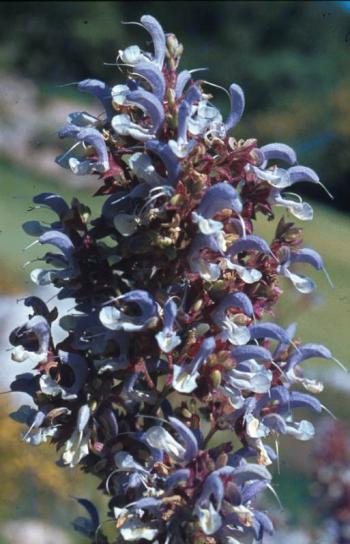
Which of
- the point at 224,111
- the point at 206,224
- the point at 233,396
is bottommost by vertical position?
the point at 224,111

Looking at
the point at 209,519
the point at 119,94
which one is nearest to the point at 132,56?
the point at 119,94

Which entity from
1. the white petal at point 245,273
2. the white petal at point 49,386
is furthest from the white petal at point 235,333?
the white petal at point 49,386

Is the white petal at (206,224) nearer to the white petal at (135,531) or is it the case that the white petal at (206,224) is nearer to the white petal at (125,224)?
the white petal at (125,224)

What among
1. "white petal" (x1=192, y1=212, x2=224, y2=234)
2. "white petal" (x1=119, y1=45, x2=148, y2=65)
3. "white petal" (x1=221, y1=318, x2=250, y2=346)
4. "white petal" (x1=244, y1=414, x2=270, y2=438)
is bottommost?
"white petal" (x1=244, y1=414, x2=270, y2=438)

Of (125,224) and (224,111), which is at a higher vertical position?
(125,224)

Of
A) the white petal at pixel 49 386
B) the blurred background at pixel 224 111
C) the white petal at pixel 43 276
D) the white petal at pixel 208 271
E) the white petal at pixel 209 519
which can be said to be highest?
the white petal at pixel 208 271

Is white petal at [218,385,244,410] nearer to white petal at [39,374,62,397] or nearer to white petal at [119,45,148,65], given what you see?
white petal at [39,374,62,397]

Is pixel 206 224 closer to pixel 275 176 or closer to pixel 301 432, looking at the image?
pixel 275 176

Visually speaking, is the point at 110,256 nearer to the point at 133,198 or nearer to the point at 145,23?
the point at 133,198

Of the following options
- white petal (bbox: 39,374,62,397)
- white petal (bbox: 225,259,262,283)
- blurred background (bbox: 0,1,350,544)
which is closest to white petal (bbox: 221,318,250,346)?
white petal (bbox: 225,259,262,283)
